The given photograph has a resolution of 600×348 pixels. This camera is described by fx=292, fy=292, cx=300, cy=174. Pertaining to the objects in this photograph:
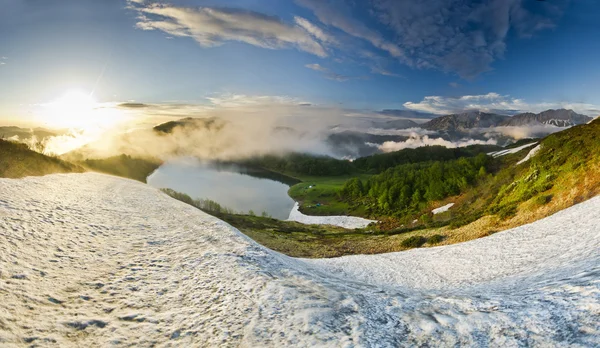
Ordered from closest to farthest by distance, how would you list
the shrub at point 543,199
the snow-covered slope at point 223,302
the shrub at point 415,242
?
the snow-covered slope at point 223,302, the shrub at point 543,199, the shrub at point 415,242

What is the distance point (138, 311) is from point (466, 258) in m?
26.9

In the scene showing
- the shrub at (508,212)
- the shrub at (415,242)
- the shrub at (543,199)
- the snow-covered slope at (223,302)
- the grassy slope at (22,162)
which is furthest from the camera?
the grassy slope at (22,162)

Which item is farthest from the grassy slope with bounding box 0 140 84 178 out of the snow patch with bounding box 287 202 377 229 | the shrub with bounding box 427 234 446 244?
the snow patch with bounding box 287 202 377 229

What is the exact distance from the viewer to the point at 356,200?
161 meters

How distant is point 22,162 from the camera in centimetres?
5234

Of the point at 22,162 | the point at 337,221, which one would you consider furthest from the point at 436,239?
the point at 337,221

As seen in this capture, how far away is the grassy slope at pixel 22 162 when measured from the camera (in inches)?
1909

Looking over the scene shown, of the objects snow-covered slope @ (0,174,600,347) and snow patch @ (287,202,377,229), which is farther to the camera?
snow patch @ (287,202,377,229)

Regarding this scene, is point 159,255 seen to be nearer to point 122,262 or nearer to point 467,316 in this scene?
point 122,262

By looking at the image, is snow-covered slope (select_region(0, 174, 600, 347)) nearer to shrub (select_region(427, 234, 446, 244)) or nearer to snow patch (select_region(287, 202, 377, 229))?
shrub (select_region(427, 234, 446, 244))

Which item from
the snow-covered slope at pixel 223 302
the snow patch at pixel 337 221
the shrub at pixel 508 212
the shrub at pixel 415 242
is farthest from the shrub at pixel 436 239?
the snow patch at pixel 337 221

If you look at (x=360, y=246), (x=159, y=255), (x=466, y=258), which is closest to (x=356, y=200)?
(x=360, y=246)

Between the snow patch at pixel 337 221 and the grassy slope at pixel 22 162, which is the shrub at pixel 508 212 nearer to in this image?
the grassy slope at pixel 22 162

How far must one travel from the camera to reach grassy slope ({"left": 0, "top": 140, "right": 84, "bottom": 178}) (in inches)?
1909
